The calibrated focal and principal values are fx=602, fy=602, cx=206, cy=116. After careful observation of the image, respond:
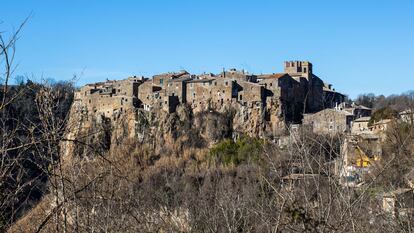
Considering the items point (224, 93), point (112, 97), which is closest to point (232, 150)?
point (224, 93)

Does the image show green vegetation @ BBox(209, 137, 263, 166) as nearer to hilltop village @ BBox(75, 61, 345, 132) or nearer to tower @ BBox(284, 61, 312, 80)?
hilltop village @ BBox(75, 61, 345, 132)

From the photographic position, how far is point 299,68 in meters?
38.3

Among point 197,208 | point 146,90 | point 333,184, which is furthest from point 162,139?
point 333,184

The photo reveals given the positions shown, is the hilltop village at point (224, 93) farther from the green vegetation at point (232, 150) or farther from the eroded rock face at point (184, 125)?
the green vegetation at point (232, 150)

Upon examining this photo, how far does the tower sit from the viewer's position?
3741 centimetres

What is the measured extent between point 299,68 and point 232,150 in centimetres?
970

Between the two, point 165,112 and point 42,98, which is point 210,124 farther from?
point 42,98

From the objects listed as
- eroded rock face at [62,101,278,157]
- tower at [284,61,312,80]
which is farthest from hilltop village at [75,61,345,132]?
eroded rock face at [62,101,278,157]

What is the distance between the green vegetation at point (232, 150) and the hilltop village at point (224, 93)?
2135 millimetres

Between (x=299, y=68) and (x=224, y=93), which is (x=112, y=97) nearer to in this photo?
(x=224, y=93)

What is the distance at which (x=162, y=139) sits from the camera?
116 ft

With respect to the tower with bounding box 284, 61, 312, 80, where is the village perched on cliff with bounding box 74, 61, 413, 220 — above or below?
below

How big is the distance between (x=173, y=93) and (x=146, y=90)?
2015 millimetres

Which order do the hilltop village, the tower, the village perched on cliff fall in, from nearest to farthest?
the village perched on cliff
the hilltop village
the tower
